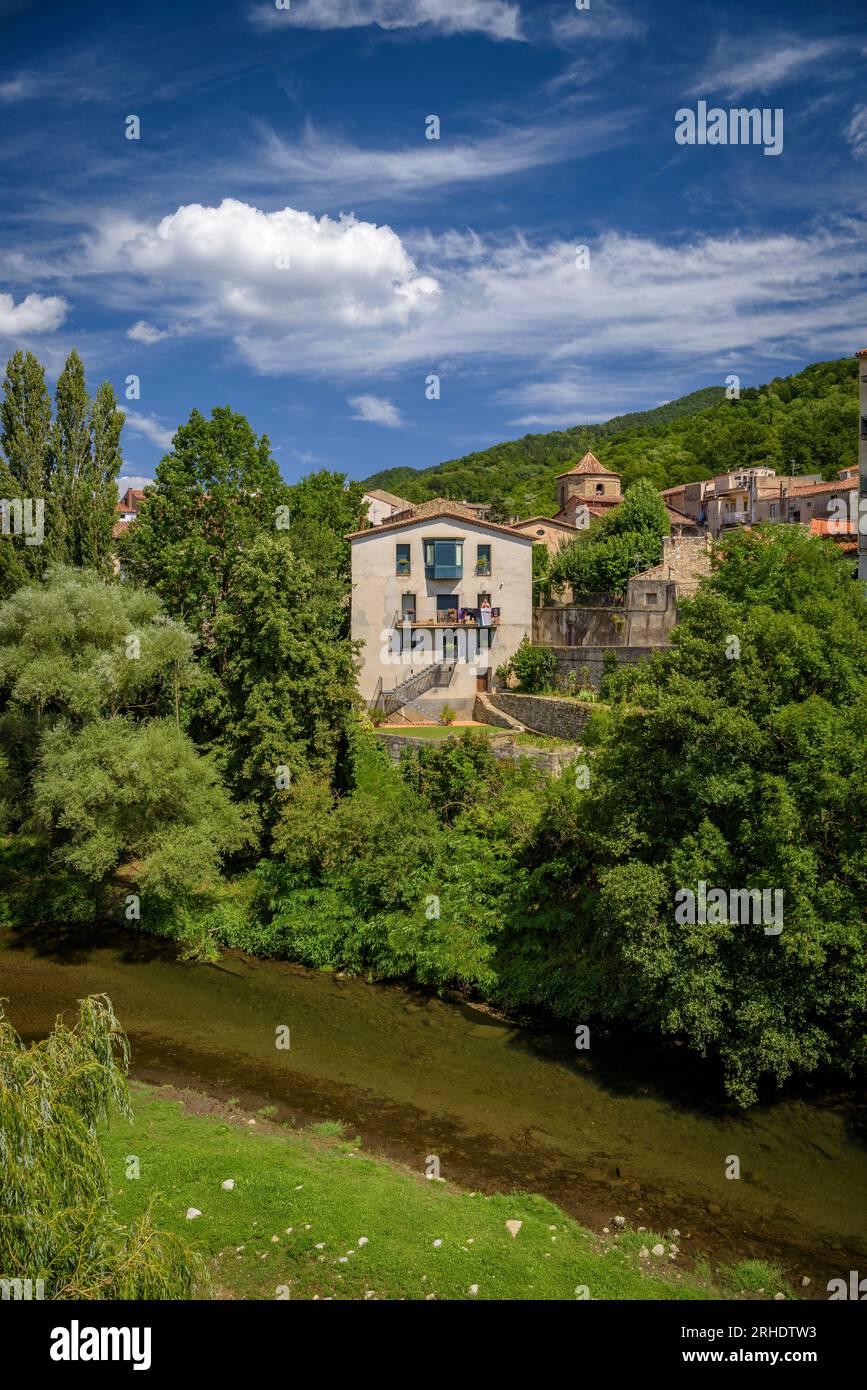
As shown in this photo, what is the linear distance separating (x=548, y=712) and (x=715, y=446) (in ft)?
254

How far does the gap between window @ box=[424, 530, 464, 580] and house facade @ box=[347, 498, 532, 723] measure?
5 centimetres

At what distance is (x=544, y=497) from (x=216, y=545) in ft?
217

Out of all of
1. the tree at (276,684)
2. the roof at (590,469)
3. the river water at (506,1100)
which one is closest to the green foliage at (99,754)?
the tree at (276,684)

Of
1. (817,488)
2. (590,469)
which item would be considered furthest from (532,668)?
(590,469)

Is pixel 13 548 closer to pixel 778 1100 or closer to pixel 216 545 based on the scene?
pixel 216 545

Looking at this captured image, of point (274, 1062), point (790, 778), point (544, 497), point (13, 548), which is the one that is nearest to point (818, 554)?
point (790, 778)

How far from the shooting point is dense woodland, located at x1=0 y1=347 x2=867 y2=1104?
58.2 feet

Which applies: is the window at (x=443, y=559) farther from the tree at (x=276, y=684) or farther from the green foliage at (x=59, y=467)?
the green foliage at (x=59, y=467)

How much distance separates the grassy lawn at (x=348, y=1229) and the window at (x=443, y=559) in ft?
97.1

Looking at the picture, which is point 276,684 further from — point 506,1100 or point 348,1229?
point 348,1229

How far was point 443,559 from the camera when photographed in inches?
1684

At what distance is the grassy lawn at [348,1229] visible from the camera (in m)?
12.7

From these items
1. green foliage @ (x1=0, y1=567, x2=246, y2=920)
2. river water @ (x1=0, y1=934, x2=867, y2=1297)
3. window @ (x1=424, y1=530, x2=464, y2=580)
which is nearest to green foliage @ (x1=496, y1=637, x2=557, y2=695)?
window @ (x1=424, y1=530, x2=464, y2=580)

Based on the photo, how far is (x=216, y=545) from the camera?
128ft
